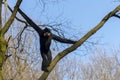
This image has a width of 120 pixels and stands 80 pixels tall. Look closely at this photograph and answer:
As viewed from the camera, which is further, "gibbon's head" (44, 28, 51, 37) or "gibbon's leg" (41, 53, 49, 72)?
"gibbon's head" (44, 28, 51, 37)

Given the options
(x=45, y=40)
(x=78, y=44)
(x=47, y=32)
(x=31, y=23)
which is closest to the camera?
(x=78, y=44)

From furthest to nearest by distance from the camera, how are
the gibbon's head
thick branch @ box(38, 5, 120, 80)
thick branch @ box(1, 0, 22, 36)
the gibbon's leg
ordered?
thick branch @ box(1, 0, 22, 36)
the gibbon's head
the gibbon's leg
thick branch @ box(38, 5, 120, 80)

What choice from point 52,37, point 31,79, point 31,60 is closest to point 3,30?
point 52,37

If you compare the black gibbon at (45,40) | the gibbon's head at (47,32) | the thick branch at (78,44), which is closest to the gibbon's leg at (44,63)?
the black gibbon at (45,40)

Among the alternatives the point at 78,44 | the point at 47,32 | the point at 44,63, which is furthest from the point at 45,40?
the point at 78,44

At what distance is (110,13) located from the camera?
21.4 feet

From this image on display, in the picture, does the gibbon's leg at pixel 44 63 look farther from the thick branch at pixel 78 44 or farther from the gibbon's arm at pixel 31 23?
the gibbon's arm at pixel 31 23

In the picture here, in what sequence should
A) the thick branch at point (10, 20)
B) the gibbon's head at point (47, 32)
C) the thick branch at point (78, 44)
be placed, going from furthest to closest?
the thick branch at point (10, 20) < the gibbon's head at point (47, 32) < the thick branch at point (78, 44)

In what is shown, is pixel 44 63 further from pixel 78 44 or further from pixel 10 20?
pixel 10 20

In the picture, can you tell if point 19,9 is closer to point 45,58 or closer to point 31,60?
point 45,58

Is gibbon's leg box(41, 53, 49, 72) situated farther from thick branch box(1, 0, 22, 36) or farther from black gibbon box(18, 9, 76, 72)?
thick branch box(1, 0, 22, 36)

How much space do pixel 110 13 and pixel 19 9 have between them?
1913 millimetres

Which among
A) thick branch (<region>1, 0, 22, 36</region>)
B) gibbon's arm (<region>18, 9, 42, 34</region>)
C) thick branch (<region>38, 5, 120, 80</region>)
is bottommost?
thick branch (<region>38, 5, 120, 80</region>)

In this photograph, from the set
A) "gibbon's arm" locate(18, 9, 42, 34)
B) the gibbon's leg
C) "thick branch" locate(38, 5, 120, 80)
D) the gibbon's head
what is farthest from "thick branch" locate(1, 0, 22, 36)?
"thick branch" locate(38, 5, 120, 80)
